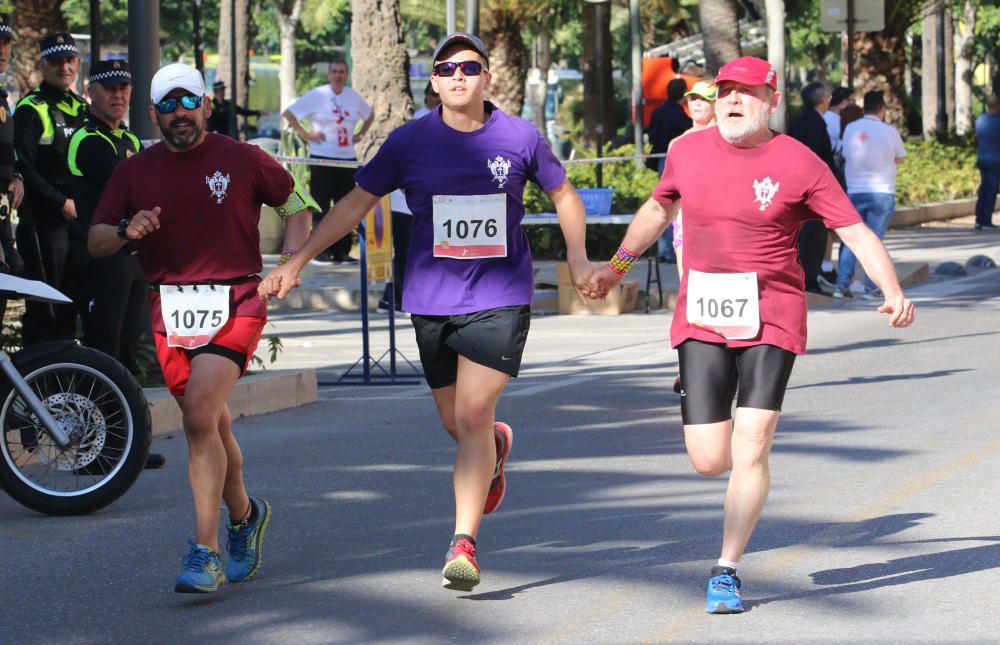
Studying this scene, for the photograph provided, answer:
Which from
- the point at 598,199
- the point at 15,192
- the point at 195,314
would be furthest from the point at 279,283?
the point at 598,199

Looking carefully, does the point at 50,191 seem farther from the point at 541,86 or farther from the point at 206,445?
the point at 541,86

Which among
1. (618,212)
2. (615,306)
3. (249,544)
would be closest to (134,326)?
(249,544)

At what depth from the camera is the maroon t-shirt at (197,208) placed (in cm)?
654

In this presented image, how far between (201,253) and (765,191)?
2.03 metres

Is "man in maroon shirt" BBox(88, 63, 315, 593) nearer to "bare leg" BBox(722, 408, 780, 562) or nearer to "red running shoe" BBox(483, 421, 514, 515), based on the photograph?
"red running shoe" BBox(483, 421, 514, 515)

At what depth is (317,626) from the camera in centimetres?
585

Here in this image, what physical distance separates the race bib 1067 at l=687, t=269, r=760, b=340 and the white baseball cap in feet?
6.28

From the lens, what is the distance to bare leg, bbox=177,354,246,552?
6293 mm

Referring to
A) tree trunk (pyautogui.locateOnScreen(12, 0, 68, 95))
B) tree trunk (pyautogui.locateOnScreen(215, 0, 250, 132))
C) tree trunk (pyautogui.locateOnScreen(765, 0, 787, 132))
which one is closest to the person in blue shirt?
tree trunk (pyautogui.locateOnScreen(765, 0, 787, 132))

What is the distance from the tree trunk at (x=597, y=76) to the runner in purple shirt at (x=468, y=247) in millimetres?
31068

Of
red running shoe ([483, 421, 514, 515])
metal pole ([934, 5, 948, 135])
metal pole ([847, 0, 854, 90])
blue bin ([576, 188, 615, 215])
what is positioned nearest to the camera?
red running shoe ([483, 421, 514, 515])

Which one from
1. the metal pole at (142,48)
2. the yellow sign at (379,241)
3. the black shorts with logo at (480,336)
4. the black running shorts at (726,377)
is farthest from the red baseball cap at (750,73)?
the yellow sign at (379,241)

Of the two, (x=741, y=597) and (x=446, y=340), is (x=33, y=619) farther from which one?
(x=741, y=597)

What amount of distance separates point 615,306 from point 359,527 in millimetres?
9574
